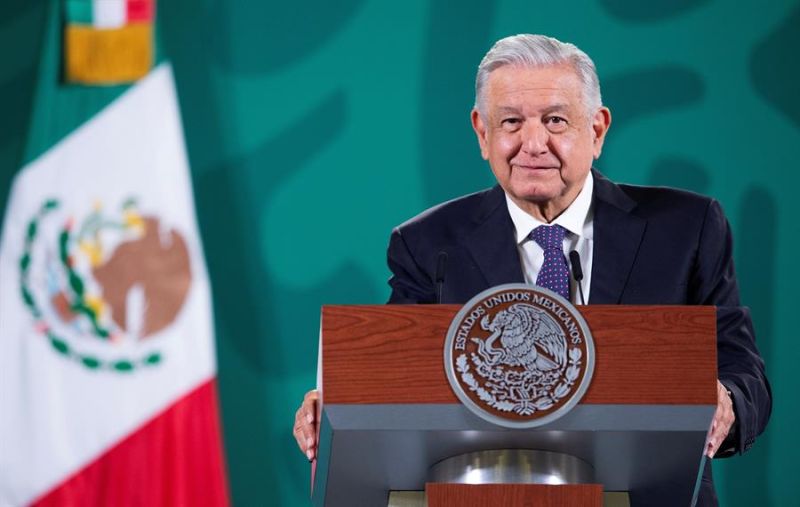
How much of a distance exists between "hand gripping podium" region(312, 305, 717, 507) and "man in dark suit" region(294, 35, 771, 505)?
0.55 metres

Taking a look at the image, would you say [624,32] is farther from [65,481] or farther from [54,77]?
[65,481]

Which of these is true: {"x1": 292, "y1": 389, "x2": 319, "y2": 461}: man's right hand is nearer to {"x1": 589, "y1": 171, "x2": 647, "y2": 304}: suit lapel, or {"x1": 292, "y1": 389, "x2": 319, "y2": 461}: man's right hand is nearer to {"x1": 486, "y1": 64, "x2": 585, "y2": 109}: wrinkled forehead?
{"x1": 589, "y1": 171, "x2": 647, "y2": 304}: suit lapel

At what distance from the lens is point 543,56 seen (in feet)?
7.54

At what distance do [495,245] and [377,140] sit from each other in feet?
5.28

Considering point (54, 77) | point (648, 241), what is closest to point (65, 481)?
point (54, 77)

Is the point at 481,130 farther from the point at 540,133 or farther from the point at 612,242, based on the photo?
the point at 612,242

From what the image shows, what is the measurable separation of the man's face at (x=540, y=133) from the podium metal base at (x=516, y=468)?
0.82 meters

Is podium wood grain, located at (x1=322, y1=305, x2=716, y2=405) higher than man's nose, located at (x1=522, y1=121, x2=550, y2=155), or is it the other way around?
man's nose, located at (x1=522, y1=121, x2=550, y2=155)

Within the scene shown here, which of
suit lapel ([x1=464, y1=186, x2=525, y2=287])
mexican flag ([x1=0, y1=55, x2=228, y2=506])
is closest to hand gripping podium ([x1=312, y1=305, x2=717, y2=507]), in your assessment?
suit lapel ([x1=464, y1=186, x2=525, y2=287])

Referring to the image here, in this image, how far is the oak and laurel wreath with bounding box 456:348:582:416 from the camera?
5.12 ft

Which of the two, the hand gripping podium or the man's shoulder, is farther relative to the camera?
the man's shoulder

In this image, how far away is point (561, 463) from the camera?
1.62 metres

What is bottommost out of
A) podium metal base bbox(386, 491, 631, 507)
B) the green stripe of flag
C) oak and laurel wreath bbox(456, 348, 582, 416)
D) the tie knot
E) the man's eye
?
podium metal base bbox(386, 491, 631, 507)

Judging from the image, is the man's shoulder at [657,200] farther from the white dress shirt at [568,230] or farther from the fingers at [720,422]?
the fingers at [720,422]
